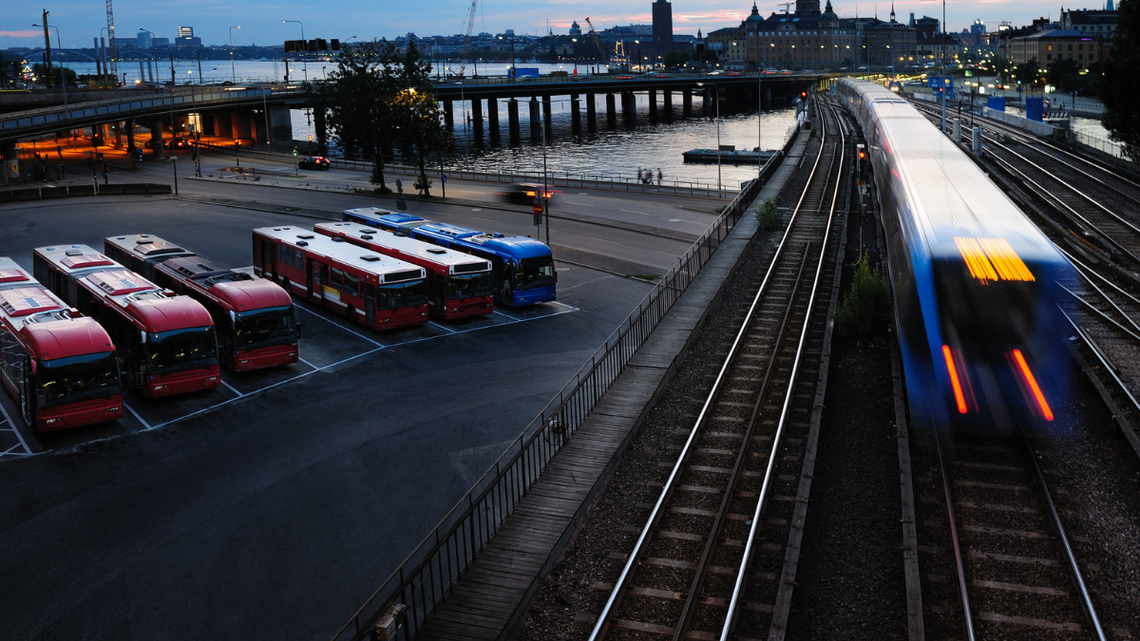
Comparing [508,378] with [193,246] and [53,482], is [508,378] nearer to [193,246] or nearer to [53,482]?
[53,482]

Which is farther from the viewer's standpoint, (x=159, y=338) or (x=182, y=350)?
(x=182, y=350)

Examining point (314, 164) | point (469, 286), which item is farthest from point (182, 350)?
point (314, 164)

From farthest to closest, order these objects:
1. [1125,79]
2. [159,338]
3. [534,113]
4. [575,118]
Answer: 1. [575,118]
2. [534,113]
3. [1125,79]
4. [159,338]

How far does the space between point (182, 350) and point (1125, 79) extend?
5280 centimetres

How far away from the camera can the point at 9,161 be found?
240 ft

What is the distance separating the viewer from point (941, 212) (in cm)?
2014

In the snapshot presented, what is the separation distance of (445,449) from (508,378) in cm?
511

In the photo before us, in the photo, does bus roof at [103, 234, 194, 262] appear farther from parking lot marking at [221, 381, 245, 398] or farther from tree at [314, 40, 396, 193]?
tree at [314, 40, 396, 193]

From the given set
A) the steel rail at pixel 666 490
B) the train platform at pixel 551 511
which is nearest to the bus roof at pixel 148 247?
the train platform at pixel 551 511

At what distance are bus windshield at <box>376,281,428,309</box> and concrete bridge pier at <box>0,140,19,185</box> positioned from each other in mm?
56913

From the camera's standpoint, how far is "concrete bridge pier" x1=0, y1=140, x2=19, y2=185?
2830 inches

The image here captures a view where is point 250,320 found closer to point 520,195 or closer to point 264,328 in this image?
point 264,328

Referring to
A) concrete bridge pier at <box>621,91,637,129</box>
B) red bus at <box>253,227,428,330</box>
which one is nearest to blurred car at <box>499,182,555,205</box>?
red bus at <box>253,227,428,330</box>

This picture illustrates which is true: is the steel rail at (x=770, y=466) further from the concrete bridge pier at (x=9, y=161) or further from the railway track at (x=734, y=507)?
the concrete bridge pier at (x=9, y=161)
